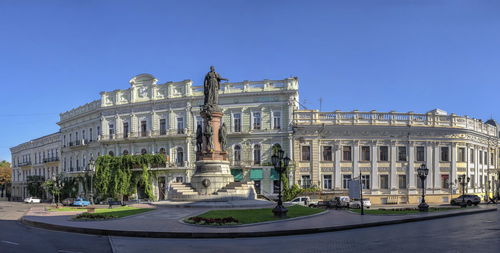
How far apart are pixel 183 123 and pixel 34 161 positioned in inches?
1793

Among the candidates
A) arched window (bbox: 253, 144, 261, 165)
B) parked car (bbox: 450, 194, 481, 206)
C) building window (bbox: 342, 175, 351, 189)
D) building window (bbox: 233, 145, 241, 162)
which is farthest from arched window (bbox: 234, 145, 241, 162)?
parked car (bbox: 450, 194, 481, 206)

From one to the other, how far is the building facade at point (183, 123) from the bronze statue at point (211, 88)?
63.0 ft

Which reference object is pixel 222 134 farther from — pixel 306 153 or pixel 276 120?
pixel 306 153

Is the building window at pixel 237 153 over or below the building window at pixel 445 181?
over

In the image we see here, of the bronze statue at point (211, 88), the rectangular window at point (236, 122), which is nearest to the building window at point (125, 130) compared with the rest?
the rectangular window at point (236, 122)

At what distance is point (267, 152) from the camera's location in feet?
171

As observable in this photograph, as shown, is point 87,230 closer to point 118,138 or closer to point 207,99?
point 207,99

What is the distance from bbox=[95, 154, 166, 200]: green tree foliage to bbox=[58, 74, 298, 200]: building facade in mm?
1559

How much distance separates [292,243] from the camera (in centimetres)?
1559

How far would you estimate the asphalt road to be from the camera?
1412 centimetres

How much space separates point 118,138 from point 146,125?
4223mm

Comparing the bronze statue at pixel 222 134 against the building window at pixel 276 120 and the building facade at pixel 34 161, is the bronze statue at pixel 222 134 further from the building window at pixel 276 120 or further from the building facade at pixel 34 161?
the building facade at pixel 34 161

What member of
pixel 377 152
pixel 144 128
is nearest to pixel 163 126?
pixel 144 128

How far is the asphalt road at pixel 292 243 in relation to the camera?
1412 cm
